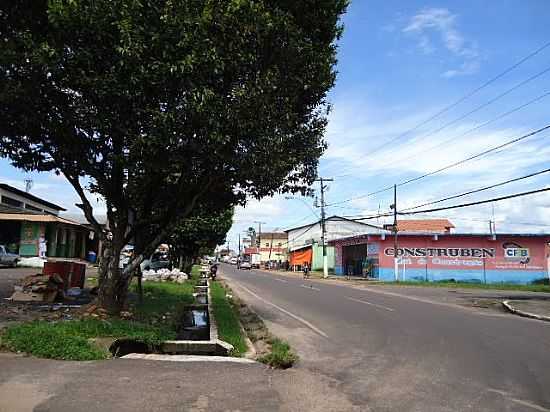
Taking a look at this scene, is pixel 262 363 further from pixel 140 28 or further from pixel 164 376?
pixel 140 28

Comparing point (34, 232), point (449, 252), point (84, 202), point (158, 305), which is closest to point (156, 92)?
point (84, 202)

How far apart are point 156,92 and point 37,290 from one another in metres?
7.86

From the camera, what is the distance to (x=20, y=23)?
10555 mm

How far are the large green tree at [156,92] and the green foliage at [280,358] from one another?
383 cm

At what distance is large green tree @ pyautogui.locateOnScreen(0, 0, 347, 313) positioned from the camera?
366 inches

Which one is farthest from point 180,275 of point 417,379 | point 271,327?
point 417,379

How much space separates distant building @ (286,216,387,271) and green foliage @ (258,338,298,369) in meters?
56.7

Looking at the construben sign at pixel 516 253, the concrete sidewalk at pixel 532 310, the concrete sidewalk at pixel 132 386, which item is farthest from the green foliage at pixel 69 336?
the construben sign at pixel 516 253

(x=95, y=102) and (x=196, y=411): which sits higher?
(x=95, y=102)

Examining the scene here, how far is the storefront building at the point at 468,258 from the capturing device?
45375 millimetres

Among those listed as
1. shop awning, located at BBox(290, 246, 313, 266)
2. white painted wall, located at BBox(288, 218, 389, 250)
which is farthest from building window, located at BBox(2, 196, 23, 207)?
white painted wall, located at BBox(288, 218, 389, 250)

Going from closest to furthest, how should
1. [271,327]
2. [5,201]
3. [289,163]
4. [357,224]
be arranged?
[289,163] < [271,327] < [5,201] < [357,224]

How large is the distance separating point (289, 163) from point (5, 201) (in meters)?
41.5

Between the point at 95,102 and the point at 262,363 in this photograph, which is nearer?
the point at 262,363
